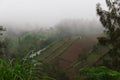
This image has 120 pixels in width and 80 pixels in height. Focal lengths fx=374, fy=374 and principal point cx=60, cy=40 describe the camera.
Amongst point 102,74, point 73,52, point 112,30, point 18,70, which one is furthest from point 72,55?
point 18,70

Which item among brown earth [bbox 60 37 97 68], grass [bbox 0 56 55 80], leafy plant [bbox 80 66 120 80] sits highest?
grass [bbox 0 56 55 80]

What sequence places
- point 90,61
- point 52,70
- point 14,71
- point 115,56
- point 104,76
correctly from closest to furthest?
point 14,71 → point 104,76 → point 115,56 → point 52,70 → point 90,61

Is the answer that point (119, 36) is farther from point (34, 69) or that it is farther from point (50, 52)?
point (50, 52)

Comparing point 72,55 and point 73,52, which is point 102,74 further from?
point 73,52

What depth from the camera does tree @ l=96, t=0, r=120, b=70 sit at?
37.9 meters

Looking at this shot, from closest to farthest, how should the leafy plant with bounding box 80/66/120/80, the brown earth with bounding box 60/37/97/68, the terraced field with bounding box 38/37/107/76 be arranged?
1. the leafy plant with bounding box 80/66/120/80
2. the terraced field with bounding box 38/37/107/76
3. the brown earth with bounding box 60/37/97/68

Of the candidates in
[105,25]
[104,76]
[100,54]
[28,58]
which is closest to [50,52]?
[100,54]

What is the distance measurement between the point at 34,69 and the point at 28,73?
0.41 meters

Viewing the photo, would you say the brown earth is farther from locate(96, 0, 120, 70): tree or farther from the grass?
the grass

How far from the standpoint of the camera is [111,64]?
38625mm

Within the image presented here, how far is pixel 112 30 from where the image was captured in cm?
3894

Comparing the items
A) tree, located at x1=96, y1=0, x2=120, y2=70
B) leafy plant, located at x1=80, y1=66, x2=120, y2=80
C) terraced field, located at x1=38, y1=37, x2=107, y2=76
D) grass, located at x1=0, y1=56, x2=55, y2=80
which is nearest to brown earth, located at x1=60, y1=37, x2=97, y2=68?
terraced field, located at x1=38, y1=37, x2=107, y2=76

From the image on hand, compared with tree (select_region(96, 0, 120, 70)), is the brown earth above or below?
below

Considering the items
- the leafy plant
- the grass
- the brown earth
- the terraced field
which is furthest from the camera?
the brown earth
